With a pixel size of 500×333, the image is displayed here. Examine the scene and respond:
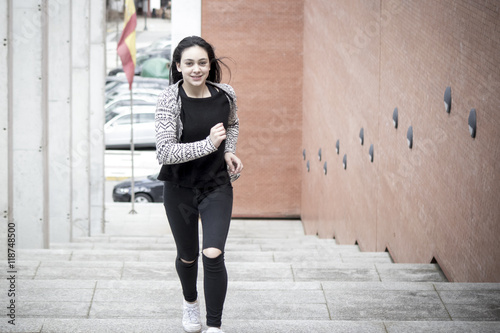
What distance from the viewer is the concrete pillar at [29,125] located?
7.15m

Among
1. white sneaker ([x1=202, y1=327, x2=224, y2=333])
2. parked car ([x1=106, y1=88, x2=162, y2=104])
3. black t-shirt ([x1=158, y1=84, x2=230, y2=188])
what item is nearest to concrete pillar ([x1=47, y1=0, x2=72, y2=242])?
black t-shirt ([x1=158, y1=84, x2=230, y2=188])

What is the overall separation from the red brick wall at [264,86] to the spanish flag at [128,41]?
1.85m

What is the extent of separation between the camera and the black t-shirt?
385 centimetres

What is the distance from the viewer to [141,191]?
59.3 ft

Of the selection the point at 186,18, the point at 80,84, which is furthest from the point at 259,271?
the point at 186,18

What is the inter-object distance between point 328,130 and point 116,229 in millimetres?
5718

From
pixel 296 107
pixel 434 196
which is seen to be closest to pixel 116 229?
pixel 296 107

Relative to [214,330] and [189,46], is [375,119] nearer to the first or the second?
[189,46]

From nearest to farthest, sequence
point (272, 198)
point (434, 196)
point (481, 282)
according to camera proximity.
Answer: point (481, 282)
point (434, 196)
point (272, 198)

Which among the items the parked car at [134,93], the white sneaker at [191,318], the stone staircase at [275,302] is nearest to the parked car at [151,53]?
the parked car at [134,93]

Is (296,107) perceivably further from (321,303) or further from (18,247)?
(321,303)

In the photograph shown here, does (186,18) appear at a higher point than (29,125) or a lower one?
higher

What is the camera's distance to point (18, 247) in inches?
299

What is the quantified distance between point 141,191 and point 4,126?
11.4 metres
